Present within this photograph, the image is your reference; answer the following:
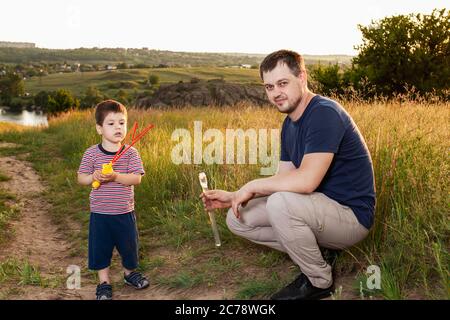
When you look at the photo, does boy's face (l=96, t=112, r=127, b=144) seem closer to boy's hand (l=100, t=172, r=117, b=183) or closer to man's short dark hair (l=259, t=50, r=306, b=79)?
boy's hand (l=100, t=172, r=117, b=183)

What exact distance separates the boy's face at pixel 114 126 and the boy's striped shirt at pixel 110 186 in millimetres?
146

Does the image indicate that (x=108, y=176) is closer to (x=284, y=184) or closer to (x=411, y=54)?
(x=284, y=184)

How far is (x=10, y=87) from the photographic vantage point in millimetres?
69812

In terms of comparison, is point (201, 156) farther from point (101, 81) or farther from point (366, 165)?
point (101, 81)

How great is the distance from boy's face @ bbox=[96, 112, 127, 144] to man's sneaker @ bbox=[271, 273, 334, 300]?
1494mm

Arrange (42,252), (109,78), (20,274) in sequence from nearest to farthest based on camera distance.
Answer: (20,274) < (42,252) < (109,78)

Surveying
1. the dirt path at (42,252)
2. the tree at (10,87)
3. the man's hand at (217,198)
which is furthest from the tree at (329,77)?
the tree at (10,87)

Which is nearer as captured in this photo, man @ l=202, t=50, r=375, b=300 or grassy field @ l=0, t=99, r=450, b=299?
man @ l=202, t=50, r=375, b=300

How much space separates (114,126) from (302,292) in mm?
1650

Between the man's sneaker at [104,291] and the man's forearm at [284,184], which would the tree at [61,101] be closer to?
the man's sneaker at [104,291]

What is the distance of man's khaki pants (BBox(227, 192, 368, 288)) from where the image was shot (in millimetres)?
3109

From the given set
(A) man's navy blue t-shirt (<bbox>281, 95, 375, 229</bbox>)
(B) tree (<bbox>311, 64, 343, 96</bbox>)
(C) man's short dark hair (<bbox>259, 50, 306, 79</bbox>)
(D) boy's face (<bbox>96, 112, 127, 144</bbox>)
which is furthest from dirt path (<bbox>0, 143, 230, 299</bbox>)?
(B) tree (<bbox>311, 64, 343, 96</bbox>)

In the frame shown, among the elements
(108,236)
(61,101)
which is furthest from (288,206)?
(61,101)

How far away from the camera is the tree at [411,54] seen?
648 inches
